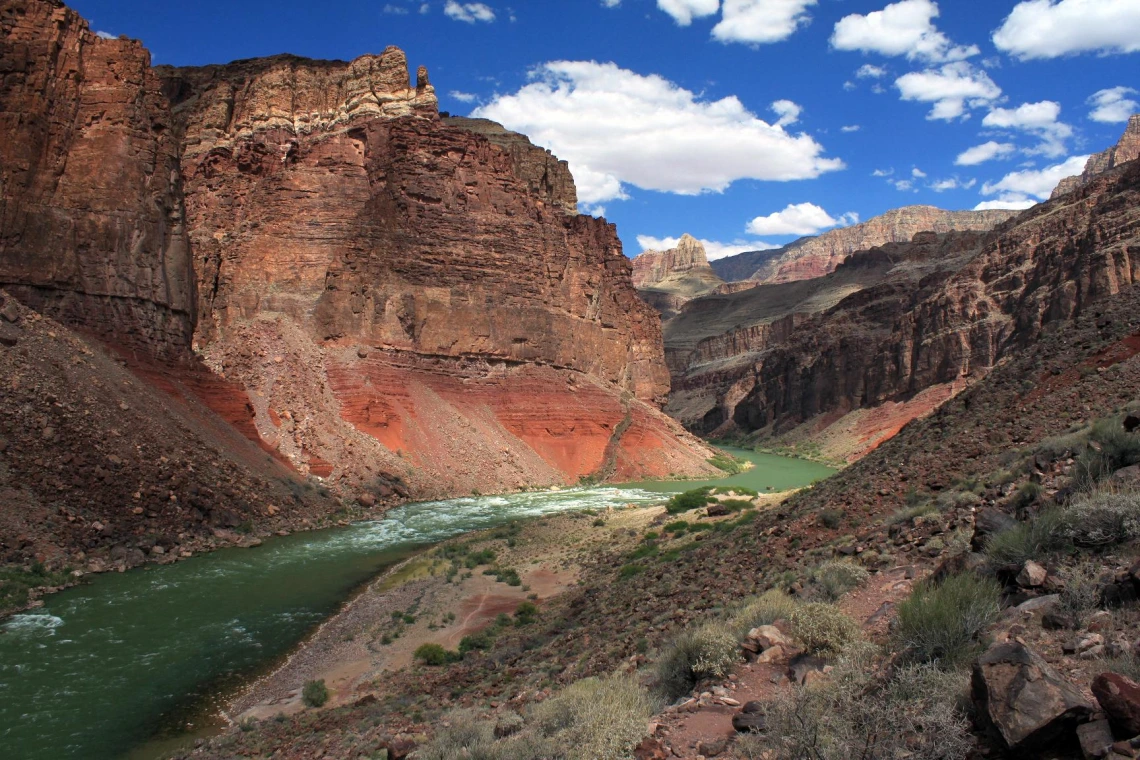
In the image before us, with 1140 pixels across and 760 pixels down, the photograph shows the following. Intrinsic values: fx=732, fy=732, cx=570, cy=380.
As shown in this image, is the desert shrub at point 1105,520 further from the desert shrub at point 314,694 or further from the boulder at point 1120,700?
the desert shrub at point 314,694

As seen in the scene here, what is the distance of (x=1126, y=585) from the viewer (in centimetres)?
481

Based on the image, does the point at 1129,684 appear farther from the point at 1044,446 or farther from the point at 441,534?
the point at 441,534

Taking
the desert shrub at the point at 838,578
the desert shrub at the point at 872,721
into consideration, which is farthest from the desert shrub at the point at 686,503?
the desert shrub at the point at 872,721

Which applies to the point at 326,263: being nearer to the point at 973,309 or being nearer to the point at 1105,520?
the point at 1105,520

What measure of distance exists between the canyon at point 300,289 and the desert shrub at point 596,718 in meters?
18.1

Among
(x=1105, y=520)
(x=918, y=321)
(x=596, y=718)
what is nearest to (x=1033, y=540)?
(x=1105, y=520)

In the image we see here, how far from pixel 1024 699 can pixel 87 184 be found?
115 feet

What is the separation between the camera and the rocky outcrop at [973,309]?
5909 centimetres

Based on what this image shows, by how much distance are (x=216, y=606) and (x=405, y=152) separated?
41003mm

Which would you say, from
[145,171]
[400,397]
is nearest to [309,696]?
[145,171]

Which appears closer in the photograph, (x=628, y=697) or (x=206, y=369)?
(x=628, y=697)

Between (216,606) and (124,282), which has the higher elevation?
(124,282)

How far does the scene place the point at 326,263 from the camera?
1876 inches

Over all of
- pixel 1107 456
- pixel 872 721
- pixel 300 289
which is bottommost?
pixel 872 721
